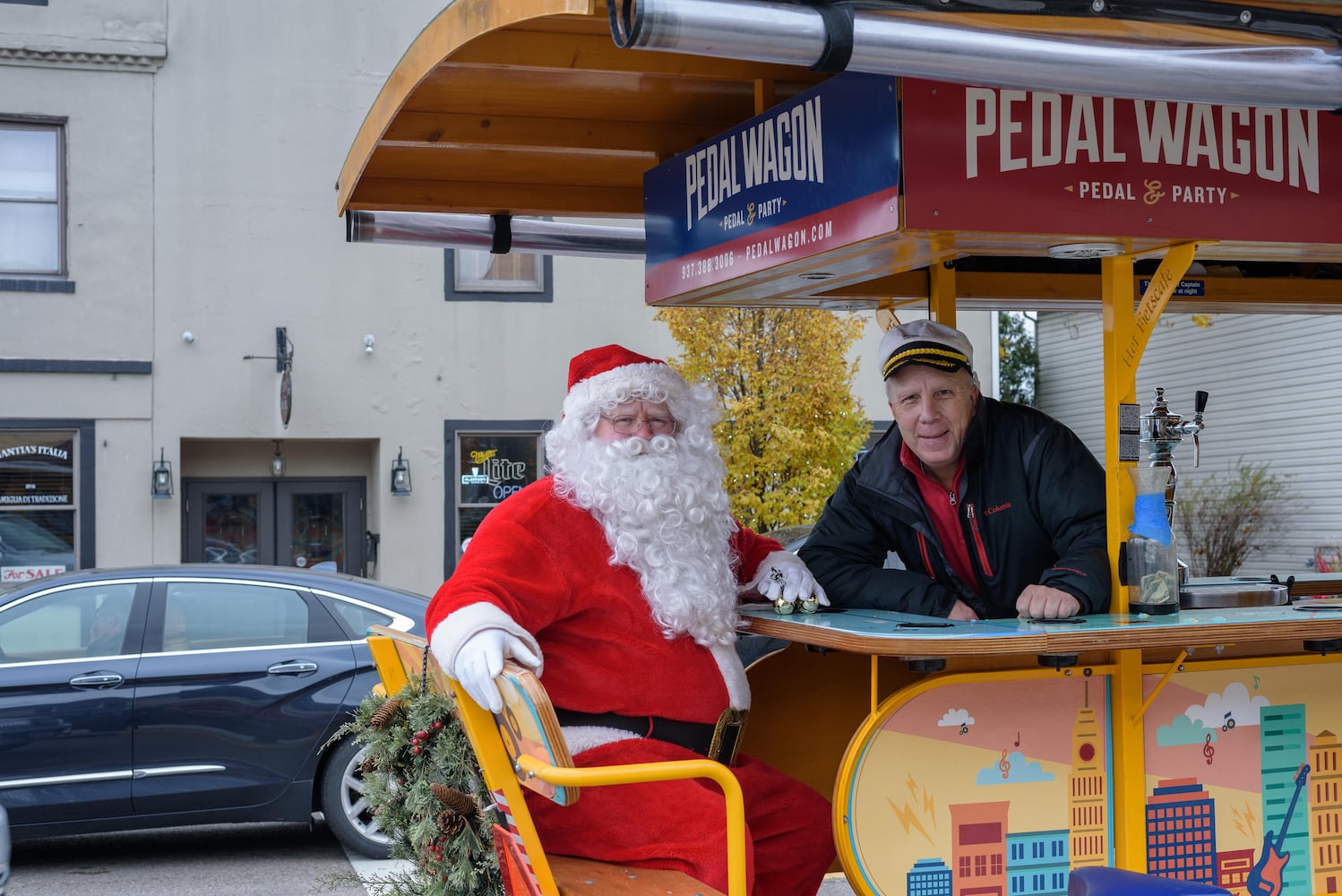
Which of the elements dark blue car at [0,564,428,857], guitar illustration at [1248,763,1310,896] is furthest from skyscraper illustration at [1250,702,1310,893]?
dark blue car at [0,564,428,857]

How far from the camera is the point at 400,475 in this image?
15.3 metres

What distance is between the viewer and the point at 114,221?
14.7 meters

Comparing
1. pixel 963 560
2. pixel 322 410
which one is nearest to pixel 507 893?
pixel 963 560

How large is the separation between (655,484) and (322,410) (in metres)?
11.9

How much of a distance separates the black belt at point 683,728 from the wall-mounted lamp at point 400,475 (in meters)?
11.8

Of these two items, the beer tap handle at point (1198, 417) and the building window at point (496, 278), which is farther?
the building window at point (496, 278)

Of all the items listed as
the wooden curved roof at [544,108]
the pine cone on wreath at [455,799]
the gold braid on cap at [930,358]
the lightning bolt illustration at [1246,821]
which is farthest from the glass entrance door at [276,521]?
the lightning bolt illustration at [1246,821]

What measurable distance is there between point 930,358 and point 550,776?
6.00ft

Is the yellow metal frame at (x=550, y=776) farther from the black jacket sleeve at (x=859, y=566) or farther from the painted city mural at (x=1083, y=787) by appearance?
the black jacket sleeve at (x=859, y=566)

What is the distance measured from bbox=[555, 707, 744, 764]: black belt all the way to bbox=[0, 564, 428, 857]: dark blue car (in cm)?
360

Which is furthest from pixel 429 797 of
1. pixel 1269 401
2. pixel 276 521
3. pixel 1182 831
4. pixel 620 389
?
pixel 1269 401

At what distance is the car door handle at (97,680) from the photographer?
690cm

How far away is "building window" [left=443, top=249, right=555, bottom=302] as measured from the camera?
15609mm

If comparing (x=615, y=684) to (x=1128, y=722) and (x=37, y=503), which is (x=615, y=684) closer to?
(x=1128, y=722)
